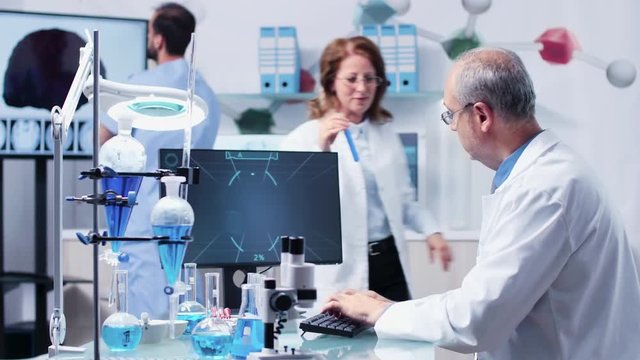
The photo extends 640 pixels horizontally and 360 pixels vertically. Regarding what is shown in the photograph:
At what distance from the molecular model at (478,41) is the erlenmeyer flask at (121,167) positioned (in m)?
2.40

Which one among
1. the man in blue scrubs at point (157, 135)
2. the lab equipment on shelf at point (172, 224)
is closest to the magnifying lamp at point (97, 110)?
the lab equipment on shelf at point (172, 224)

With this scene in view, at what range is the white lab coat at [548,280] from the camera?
5.27 feet

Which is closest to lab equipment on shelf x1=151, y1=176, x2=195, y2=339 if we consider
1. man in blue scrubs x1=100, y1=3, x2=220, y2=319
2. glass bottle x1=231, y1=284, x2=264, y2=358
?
glass bottle x1=231, y1=284, x2=264, y2=358

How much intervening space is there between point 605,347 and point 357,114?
2195mm

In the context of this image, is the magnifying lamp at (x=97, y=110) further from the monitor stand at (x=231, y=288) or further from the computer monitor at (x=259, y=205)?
the monitor stand at (x=231, y=288)

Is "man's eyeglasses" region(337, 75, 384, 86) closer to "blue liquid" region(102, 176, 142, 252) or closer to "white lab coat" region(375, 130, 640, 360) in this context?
"white lab coat" region(375, 130, 640, 360)

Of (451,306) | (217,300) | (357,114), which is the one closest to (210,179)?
(217,300)

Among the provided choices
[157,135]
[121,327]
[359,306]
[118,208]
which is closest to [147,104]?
[118,208]

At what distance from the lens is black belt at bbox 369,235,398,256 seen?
135 inches

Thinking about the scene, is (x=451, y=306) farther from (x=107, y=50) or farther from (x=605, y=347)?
(x=107, y=50)

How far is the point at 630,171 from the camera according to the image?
3861mm

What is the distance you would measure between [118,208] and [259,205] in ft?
2.66

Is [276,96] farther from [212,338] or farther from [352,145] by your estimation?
[212,338]

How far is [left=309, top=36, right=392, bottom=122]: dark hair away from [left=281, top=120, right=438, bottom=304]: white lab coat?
0.21 feet
